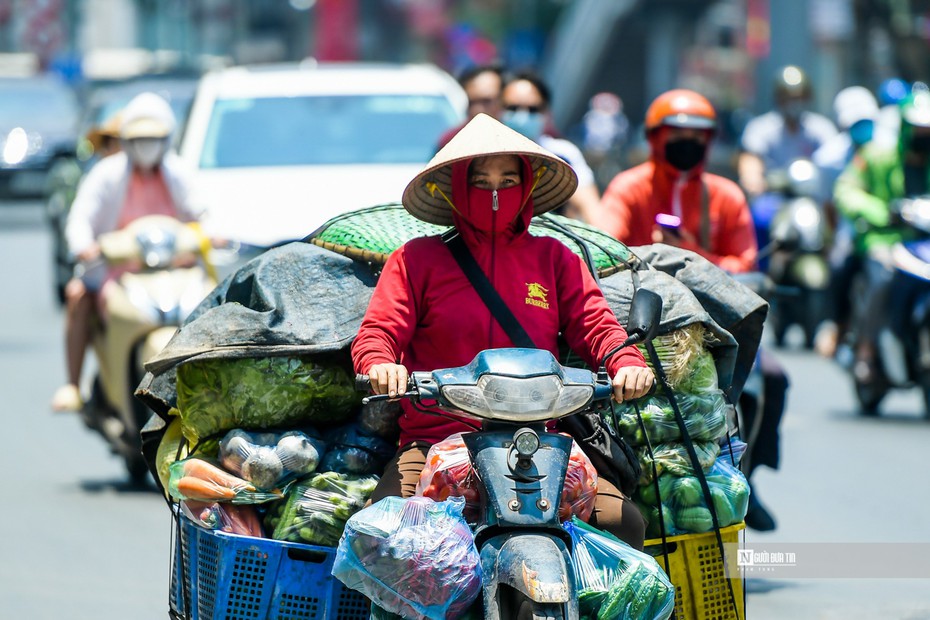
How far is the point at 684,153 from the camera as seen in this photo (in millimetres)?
7309

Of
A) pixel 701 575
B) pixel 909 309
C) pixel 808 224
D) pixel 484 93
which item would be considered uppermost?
pixel 484 93

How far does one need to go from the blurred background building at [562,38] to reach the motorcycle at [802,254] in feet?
27.7

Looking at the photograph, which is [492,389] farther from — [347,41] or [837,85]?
[347,41]

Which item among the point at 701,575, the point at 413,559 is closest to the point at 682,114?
the point at 701,575

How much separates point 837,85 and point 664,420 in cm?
2252

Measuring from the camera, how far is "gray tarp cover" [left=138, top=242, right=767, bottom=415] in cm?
489

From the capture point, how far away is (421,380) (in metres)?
4.21

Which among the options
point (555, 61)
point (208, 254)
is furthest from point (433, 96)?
point (555, 61)

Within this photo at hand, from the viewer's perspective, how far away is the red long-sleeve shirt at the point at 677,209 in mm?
7285

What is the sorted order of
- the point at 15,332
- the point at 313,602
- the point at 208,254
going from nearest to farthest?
1. the point at 313,602
2. the point at 208,254
3. the point at 15,332

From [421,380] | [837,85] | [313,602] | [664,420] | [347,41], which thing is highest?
[421,380]

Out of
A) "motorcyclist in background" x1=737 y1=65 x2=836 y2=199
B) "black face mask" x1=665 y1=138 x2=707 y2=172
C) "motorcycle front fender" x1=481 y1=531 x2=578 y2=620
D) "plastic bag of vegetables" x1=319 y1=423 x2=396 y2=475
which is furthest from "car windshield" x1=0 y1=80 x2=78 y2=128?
"motorcycle front fender" x1=481 y1=531 x2=578 y2=620

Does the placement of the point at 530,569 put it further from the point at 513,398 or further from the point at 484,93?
the point at 484,93

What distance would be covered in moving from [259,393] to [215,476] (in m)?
0.29
